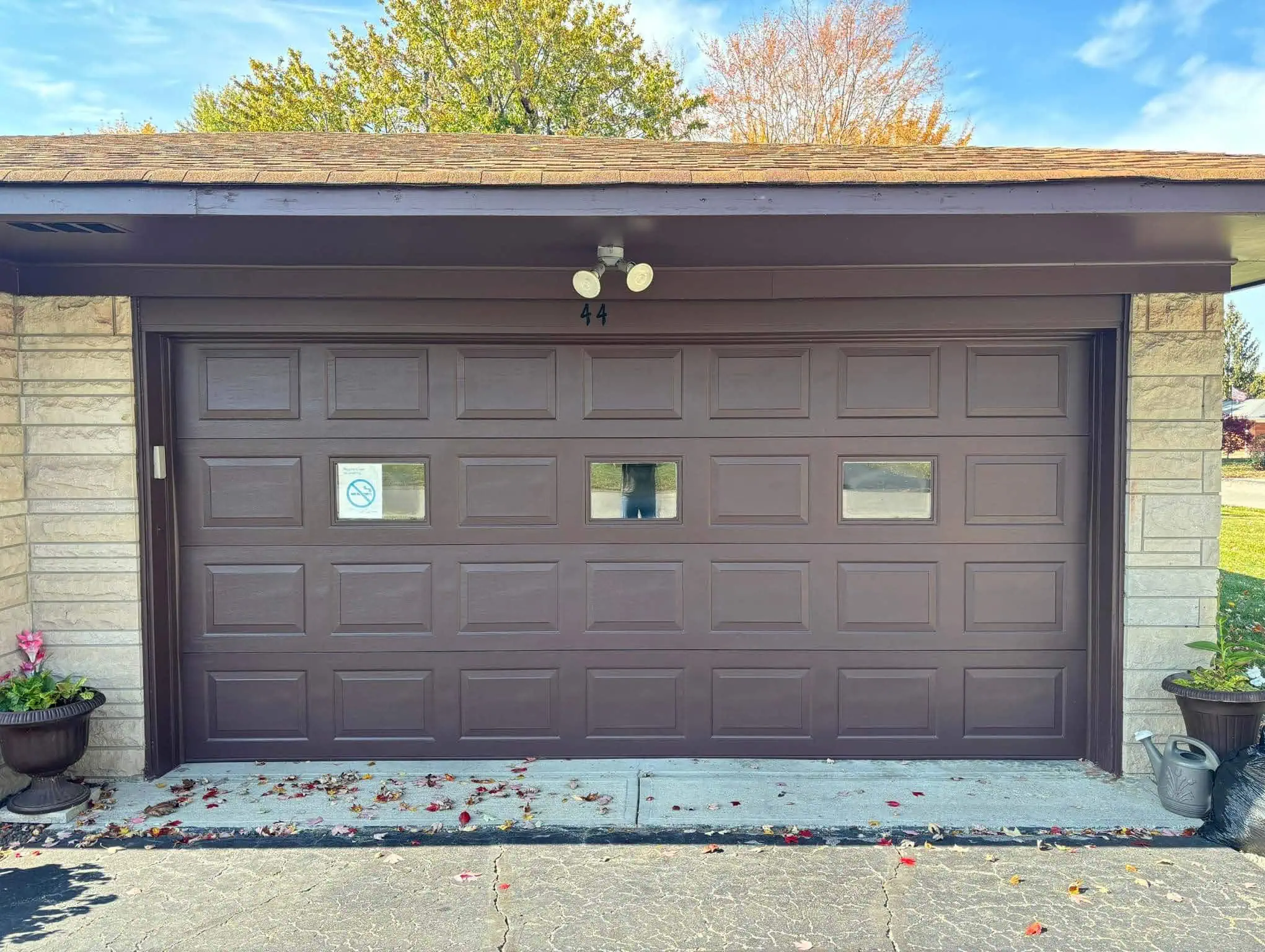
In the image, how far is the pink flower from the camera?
3.60 m

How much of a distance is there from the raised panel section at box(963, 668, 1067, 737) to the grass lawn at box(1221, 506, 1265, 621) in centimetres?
452

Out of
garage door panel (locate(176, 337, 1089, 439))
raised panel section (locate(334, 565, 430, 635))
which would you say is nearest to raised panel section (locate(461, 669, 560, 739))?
raised panel section (locate(334, 565, 430, 635))

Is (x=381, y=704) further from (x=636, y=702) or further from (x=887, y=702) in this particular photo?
(x=887, y=702)

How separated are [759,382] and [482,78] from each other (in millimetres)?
13701

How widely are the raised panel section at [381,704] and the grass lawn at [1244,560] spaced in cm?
744

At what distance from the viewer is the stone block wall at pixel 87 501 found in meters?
3.80

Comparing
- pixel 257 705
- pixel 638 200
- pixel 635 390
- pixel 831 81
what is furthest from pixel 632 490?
pixel 831 81

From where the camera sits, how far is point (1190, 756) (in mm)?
3480

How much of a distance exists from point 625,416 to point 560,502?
1.90 feet

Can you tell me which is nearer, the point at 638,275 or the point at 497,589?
the point at 638,275

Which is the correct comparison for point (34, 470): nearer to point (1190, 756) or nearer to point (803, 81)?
point (1190, 756)

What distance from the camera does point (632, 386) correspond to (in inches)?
160

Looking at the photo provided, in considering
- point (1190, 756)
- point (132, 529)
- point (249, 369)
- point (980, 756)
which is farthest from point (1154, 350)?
point (132, 529)

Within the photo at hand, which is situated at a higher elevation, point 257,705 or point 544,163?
point 544,163
